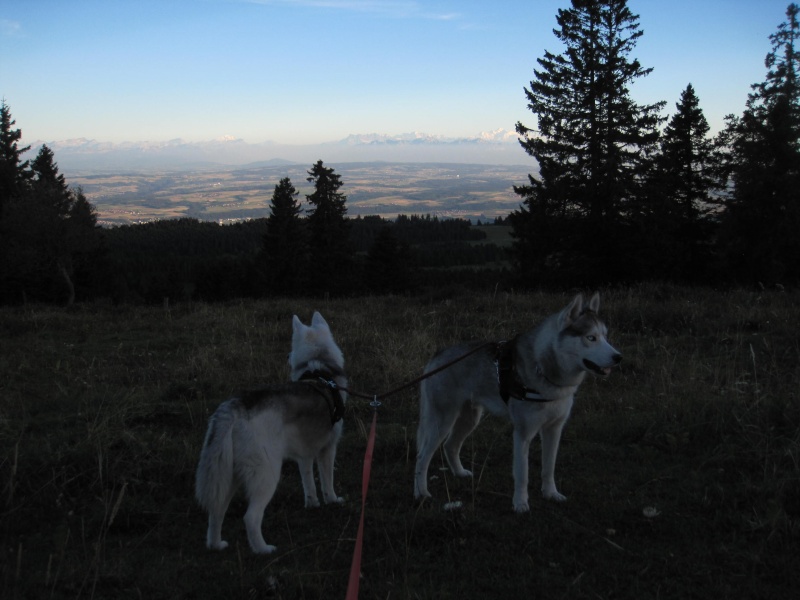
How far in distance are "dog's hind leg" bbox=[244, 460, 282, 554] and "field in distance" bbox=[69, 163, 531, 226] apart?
243 ft

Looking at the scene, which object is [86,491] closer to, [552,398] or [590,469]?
[552,398]

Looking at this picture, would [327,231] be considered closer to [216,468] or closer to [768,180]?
[768,180]

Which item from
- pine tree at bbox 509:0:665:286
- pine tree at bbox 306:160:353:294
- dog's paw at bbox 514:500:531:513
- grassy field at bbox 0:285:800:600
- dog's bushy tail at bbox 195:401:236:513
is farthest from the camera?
pine tree at bbox 306:160:353:294

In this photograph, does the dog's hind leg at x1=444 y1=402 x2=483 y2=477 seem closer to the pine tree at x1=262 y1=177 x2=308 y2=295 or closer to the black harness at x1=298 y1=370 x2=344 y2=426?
the black harness at x1=298 y1=370 x2=344 y2=426

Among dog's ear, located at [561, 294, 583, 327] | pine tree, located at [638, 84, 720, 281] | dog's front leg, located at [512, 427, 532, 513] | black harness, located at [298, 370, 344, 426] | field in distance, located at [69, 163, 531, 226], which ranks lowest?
dog's front leg, located at [512, 427, 532, 513]

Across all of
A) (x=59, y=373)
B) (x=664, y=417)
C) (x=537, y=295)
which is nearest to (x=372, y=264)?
(x=537, y=295)

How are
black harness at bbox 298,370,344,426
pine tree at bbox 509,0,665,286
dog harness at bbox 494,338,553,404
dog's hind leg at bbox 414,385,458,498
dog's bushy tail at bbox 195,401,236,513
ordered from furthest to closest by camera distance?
1. pine tree at bbox 509,0,665,286
2. dog's hind leg at bbox 414,385,458,498
3. black harness at bbox 298,370,344,426
4. dog harness at bbox 494,338,553,404
5. dog's bushy tail at bbox 195,401,236,513

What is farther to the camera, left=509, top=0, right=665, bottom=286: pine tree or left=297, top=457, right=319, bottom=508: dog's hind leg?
left=509, top=0, right=665, bottom=286: pine tree

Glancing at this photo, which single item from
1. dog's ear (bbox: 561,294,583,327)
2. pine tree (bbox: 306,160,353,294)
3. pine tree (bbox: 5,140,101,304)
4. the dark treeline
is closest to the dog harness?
dog's ear (bbox: 561,294,583,327)

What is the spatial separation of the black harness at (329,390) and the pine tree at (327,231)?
138 feet

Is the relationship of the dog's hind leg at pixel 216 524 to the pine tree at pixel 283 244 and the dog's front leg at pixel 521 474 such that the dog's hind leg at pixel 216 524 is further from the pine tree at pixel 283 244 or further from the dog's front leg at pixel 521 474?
the pine tree at pixel 283 244

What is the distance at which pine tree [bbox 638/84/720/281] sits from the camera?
102ft

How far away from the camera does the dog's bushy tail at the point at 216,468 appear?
3.98m

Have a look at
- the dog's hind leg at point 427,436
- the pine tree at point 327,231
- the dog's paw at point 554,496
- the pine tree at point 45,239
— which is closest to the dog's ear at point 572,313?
the dog's hind leg at point 427,436
